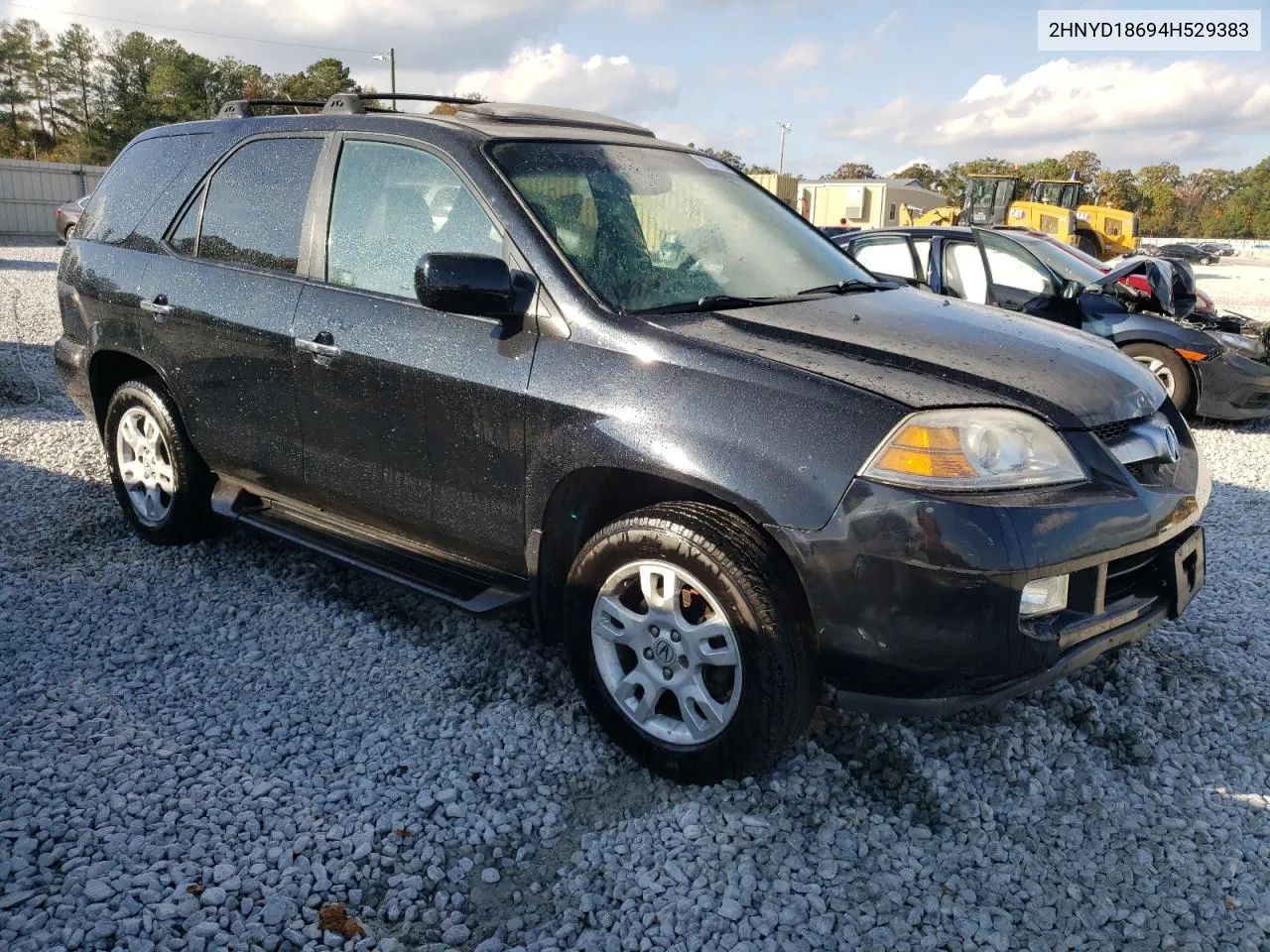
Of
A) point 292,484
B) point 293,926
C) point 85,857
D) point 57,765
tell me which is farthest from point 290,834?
point 292,484

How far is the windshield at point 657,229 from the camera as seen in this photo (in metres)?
3.05

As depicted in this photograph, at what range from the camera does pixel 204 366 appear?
396 centimetres

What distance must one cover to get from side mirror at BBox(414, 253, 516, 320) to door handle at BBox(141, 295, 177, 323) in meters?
1.83

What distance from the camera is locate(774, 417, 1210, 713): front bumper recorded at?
2.30 metres

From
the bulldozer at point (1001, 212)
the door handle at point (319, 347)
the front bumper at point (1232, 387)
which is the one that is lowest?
the front bumper at point (1232, 387)

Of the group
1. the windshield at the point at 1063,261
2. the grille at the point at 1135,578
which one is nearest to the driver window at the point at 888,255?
the windshield at the point at 1063,261

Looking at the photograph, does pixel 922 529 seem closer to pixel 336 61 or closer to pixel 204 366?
pixel 204 366

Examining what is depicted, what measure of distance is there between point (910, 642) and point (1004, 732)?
100cm

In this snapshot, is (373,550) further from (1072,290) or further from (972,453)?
(1072,290)

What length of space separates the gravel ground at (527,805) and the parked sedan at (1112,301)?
4165 mm

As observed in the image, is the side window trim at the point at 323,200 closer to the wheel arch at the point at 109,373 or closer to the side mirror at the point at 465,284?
the side mirror at the point at 465,284

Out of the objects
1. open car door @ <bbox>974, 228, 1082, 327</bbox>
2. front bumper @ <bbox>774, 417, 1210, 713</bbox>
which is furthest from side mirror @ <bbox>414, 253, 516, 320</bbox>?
open car door @ <bbox>974, 228, 1082, 327</bbox>

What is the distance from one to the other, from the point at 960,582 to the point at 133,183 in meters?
4.18

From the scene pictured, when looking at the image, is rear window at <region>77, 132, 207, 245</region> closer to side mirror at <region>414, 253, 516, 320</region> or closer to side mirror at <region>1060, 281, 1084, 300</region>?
A: side mirror at <region>414, 253, 516, 320</region>
